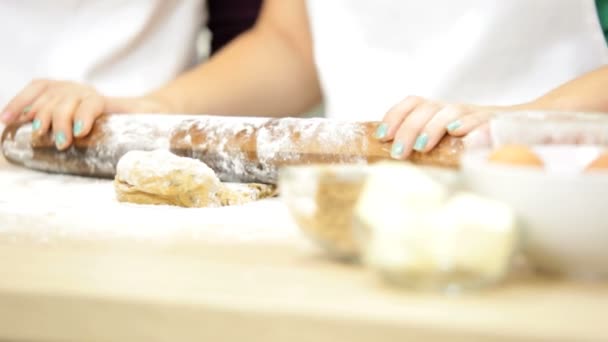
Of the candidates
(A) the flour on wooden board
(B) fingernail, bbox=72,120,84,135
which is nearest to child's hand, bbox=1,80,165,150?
(B) fingernail, bbox=72,120,84,135

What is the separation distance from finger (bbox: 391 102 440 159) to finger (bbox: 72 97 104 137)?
1.54ft

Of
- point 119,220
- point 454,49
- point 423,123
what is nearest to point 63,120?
point 119,220

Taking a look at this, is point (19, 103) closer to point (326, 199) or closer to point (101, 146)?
point (101, 146)

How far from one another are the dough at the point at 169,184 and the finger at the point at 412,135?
181 millimetres

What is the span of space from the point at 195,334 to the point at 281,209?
→ 0.36m

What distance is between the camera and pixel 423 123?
90 centimetres

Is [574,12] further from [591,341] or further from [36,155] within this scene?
[591,341]

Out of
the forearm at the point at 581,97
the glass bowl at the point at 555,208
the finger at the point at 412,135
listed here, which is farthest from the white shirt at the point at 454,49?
the glass bowl at the point at 555,208

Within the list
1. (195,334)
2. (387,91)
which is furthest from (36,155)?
(195,334)

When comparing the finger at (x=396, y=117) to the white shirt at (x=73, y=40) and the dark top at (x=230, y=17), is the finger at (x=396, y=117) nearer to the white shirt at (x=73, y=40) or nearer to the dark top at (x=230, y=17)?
the white shirt at (x=73, y=40)

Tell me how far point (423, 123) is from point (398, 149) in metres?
0.04

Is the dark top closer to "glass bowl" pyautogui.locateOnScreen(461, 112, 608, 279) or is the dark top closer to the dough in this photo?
the dough

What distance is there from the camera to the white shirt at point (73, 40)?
1.61m

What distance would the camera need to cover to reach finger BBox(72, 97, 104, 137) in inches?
43.9
